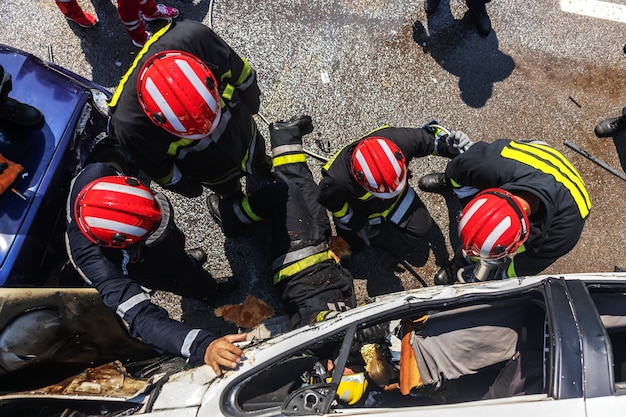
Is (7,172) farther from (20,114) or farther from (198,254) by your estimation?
(198,254)

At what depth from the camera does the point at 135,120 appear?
2.56 m

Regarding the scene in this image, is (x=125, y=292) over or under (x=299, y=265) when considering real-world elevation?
over

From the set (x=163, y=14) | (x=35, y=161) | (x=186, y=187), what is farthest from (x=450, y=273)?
(x=163, y=14)

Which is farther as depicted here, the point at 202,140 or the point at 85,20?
the point at 85,20

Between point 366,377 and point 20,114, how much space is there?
266 cm

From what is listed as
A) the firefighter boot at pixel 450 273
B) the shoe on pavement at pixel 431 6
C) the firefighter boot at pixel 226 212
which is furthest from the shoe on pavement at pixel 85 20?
the firefighter boot at pixel 450 273

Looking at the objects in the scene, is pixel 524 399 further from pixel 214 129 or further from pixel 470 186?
pixel 214 129

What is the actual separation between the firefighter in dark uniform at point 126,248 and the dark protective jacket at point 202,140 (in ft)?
0.86

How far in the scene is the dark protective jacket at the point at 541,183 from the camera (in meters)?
2.54

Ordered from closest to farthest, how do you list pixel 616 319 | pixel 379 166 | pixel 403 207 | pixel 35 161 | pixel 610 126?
1. pixel 616 319
2. pixel 35 161
3. pixel 379 166
4. pixel 403 207
5. pixel 610 126

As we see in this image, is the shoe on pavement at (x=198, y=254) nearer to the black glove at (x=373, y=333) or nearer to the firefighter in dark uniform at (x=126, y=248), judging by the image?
the firefighter in dark uniform at (x=126, y=248)

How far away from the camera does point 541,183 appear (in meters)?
2.54

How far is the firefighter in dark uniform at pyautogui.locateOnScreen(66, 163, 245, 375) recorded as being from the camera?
7.76 feet

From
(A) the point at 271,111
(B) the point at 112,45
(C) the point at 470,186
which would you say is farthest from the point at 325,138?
(B) the point at 112,45
